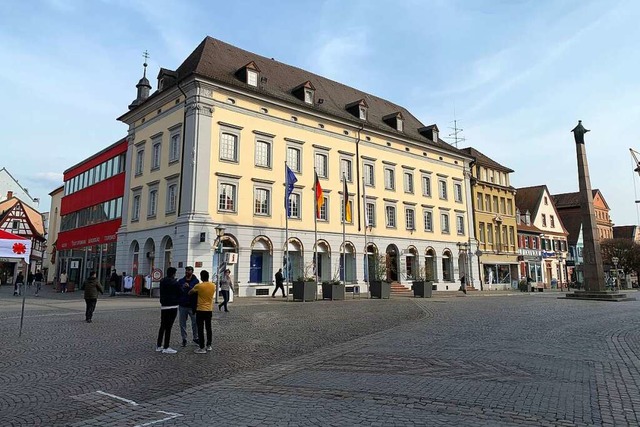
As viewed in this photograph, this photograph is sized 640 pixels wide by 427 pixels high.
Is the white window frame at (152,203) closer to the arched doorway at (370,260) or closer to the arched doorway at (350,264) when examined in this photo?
the arched doorway at (350,264)

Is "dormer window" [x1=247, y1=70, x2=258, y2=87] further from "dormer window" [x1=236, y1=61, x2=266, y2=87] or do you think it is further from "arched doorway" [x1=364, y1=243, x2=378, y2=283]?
"arched doorway" [x1=364, y1=243, x2=378, y2=283]

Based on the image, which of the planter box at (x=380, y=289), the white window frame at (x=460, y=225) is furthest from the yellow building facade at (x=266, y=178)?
the planter box at (x=380, y=289)

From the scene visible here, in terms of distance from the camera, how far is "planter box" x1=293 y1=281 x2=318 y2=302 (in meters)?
25.8

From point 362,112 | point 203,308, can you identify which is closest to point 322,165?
point 362,112

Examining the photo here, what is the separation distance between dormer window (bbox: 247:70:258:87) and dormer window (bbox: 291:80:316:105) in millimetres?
3890

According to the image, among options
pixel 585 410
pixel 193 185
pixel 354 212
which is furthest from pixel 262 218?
pixel 585 410

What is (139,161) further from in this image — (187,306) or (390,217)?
(187,306)

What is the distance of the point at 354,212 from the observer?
37.7 meters

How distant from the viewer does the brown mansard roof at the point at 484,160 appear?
A: 52078mm

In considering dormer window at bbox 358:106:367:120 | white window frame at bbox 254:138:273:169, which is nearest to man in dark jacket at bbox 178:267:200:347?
white window frame at bbox 254:138:273:169

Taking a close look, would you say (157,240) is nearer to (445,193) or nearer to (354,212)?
(354,212)

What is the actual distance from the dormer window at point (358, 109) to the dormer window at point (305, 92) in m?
4.91

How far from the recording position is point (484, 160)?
53.2m

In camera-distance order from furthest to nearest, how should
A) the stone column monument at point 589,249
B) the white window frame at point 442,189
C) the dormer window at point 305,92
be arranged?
1. the white window frame at point 442,189
2. the dormer window at point 305,92
3. the stone column monument at point 589,249
